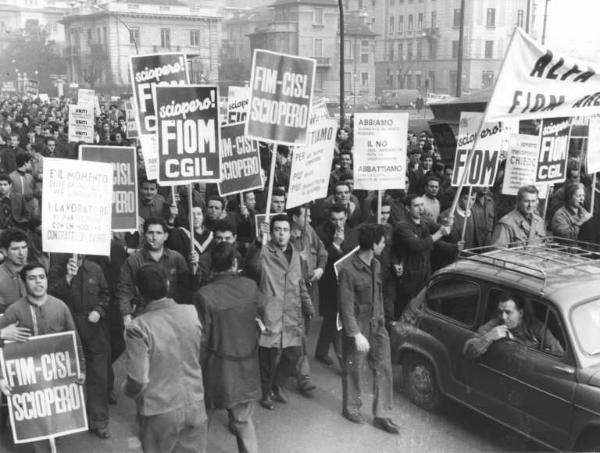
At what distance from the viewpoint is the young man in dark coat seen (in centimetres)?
505

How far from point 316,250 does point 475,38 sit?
87761mm

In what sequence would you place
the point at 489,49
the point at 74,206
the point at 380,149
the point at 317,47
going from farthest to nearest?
1. the point at 489,49
2. the point at 317,47
3. the point at 380,149
4. the point at 74,206

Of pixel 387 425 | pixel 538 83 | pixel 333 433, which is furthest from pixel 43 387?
pixel 538 83

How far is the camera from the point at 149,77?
286 inches

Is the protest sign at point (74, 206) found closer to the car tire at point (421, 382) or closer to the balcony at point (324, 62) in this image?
the car tire at point (421, 382)

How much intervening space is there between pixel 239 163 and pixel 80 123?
23.9ft

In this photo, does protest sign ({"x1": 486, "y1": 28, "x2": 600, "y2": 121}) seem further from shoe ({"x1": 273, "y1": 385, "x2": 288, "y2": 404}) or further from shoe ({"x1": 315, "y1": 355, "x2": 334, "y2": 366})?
shoe ({"x1": 273, "y1": 385, "x2": 288, "y2": 404})

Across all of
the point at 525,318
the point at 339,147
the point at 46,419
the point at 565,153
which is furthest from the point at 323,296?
the point at 339,147

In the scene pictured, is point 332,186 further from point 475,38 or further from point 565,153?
point 475,38

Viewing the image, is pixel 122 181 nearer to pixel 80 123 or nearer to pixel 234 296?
pixel 234 296

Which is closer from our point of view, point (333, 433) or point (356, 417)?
point (333, 433)

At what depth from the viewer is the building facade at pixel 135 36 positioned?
84.9 m

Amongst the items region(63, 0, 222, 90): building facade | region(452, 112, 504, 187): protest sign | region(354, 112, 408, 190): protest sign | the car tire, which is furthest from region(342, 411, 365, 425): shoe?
region(63, 0, 222, 90): building facade

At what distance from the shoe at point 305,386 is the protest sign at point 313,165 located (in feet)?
5.59
